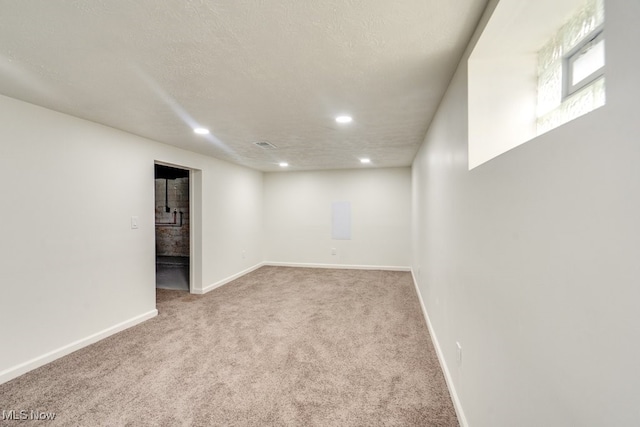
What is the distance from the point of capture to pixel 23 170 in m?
2.42

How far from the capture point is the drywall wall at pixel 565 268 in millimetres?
556

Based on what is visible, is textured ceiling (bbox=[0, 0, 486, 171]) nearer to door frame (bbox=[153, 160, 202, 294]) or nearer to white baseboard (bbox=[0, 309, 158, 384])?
door frame (bbox=[153, 160, 202, 294])

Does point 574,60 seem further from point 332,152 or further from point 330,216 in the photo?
point 330,216

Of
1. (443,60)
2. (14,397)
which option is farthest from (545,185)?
(14,397)

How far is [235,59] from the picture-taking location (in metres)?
1.71

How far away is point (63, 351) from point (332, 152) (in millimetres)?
3886

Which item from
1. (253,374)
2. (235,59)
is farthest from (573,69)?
(253,374)

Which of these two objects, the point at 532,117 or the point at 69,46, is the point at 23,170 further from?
the point at 532,117

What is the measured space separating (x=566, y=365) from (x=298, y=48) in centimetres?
173

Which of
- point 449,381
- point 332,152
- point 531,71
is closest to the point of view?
point 531,71

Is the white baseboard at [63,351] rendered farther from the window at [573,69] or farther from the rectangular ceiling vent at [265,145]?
the window at [573,69]

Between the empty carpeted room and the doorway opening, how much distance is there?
2.30 m

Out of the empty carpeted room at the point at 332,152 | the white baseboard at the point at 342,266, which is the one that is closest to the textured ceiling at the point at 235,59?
the empty carpeted room at the point at 332,152

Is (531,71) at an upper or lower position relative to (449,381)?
upper
